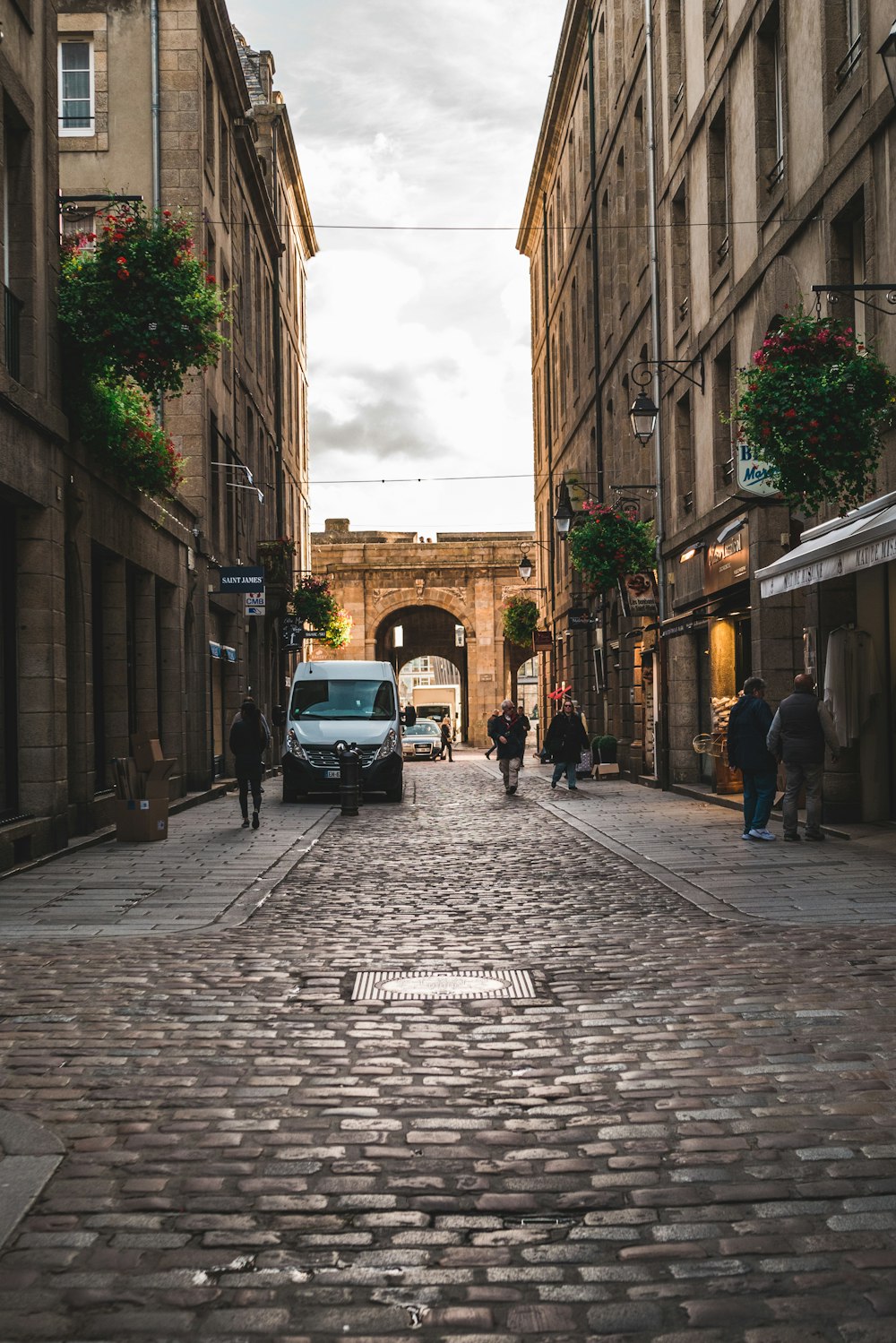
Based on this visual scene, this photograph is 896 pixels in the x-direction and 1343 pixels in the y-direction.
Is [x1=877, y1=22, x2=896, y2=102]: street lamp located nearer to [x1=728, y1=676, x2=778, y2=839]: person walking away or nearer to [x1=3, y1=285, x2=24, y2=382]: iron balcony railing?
[x1=728, y1=676, x2=778, y2=839]: person walking away

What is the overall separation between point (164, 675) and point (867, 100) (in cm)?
1374

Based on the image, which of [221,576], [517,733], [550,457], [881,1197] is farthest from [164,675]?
[550,457]

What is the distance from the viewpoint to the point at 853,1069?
5531 millimetres

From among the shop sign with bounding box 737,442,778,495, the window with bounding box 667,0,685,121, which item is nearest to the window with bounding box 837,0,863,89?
the shop sign with bounding box 737,442,778,495

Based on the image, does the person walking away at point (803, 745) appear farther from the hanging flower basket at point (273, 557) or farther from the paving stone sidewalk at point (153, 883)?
the hanging flower basket at point (273, 557)

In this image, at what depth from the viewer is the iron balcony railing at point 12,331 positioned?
13.4m

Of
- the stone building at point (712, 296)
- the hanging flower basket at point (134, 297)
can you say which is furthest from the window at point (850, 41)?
the hanging flower basket at point (134, 297)

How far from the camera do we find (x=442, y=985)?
742 centimetres

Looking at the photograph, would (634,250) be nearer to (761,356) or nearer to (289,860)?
(761,356)

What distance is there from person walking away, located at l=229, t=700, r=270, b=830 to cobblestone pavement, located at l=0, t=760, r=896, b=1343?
897 centimetres

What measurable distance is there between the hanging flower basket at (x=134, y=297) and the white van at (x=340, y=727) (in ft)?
31.5

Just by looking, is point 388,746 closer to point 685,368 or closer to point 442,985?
point 685,368

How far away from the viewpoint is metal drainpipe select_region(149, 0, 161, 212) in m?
25.1

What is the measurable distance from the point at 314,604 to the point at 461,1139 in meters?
38.1
